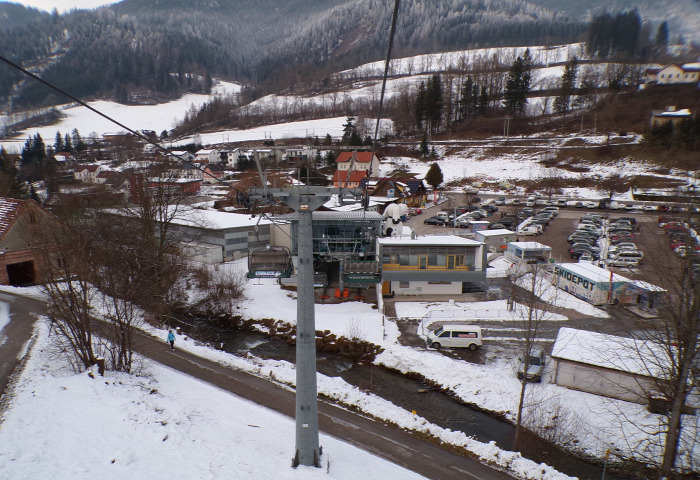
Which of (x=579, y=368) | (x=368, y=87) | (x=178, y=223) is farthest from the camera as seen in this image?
(x=368, y=87)

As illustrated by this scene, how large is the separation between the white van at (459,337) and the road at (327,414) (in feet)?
15.3

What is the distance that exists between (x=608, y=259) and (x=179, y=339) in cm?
2182

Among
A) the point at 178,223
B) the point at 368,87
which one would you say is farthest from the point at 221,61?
the point at 178,223

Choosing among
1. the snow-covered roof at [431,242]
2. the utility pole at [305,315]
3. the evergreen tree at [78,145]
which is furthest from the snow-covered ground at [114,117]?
the utility pole at [305,315]

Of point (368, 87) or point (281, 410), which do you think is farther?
point (368, 87)

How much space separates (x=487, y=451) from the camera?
8680mm

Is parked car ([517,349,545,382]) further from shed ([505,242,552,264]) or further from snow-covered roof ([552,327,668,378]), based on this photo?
shed ([505,242,552,264])

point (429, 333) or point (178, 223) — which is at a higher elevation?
point (178, 223)

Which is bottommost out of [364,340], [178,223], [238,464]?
[364,340]

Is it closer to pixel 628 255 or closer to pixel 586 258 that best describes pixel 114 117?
pixel 586 258

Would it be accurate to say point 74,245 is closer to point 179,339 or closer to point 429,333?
point 179,339

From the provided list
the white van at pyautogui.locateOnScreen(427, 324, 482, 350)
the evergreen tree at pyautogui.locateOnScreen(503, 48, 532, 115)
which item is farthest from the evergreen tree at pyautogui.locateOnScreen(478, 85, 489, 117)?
the white van at pyautogui.locateOnScreen(427, 324, 482, 350)

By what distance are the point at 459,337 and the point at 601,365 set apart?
4222mm

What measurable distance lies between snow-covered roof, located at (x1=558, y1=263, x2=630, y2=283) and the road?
11881 mm
